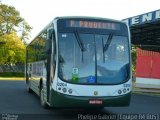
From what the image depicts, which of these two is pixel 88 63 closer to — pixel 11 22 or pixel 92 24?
pixel 92 24

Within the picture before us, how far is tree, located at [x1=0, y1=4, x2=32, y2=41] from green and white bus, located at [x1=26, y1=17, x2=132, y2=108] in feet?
221

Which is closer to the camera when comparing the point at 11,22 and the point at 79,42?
the point at 79,42

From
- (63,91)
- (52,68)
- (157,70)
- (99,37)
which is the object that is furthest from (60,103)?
(157,70)

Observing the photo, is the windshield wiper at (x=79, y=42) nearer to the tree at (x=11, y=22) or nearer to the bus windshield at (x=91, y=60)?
the bus windshield at (x=91, y=60)

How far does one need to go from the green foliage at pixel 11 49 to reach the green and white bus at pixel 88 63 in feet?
196

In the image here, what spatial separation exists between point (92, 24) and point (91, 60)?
1246 mm

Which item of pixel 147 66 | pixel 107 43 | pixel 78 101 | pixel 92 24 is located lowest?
pixel 78 101

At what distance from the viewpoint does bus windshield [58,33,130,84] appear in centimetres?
1352

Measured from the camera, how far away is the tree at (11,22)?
81.8 metres

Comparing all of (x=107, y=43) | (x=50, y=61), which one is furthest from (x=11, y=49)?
(x=107, y=43)

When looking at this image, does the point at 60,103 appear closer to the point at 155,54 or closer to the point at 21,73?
the point at 155,54

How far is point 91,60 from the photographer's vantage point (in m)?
13.7

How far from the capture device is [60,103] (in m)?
13.4

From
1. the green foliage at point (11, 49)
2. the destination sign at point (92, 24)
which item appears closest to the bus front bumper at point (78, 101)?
the destination sign at point (92, 24)
